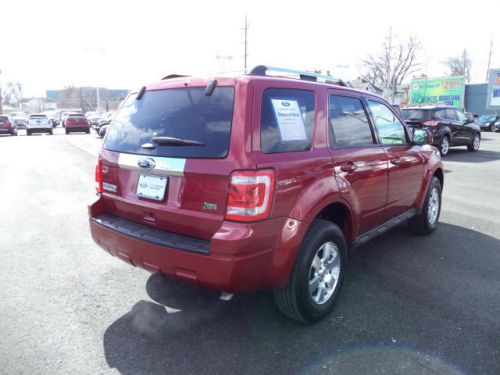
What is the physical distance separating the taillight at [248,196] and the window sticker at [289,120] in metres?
0.42

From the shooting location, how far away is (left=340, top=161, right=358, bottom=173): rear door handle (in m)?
3.17

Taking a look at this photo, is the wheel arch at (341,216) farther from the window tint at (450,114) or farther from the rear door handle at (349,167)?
the window tint at (450,114)

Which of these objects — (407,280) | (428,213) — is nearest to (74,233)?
(407,280)

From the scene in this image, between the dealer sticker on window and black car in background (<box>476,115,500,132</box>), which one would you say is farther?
black car in background (<box>476,115,500,132</box>)

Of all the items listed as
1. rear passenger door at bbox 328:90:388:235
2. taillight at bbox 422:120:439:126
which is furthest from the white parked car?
rear passenger door at bbox 328:90:388:235

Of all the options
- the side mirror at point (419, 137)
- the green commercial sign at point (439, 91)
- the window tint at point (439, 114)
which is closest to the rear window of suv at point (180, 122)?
the side mirror at point (419, 137)

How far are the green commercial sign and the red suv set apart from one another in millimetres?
39856

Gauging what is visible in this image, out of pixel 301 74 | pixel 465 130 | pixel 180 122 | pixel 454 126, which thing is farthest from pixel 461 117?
pixel 180 122

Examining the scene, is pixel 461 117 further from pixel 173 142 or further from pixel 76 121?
pixel 76 121

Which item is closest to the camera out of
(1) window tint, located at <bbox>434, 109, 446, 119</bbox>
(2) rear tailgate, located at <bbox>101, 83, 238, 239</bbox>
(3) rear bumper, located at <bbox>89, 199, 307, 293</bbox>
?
(3) rear bumper, located at <bbox>89, 199, 307, 293</bbox>

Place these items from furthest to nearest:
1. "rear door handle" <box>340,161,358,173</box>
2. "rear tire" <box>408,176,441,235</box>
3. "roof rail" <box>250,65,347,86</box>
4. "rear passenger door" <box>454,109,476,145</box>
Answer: "rear passenger door" <box>454,109,476,145</box>
"rear tire" <box>408,176,441,235</box>
"rear door handle" <box>340,161,358,173</box>
"roof rail" <box>250,65,347,86</box>

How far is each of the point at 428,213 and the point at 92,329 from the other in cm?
409

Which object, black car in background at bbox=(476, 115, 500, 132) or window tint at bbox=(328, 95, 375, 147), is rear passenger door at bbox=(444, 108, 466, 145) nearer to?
window tint at bbox=(328, 95, 375, 147)

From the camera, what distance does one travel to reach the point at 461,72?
67438mm
